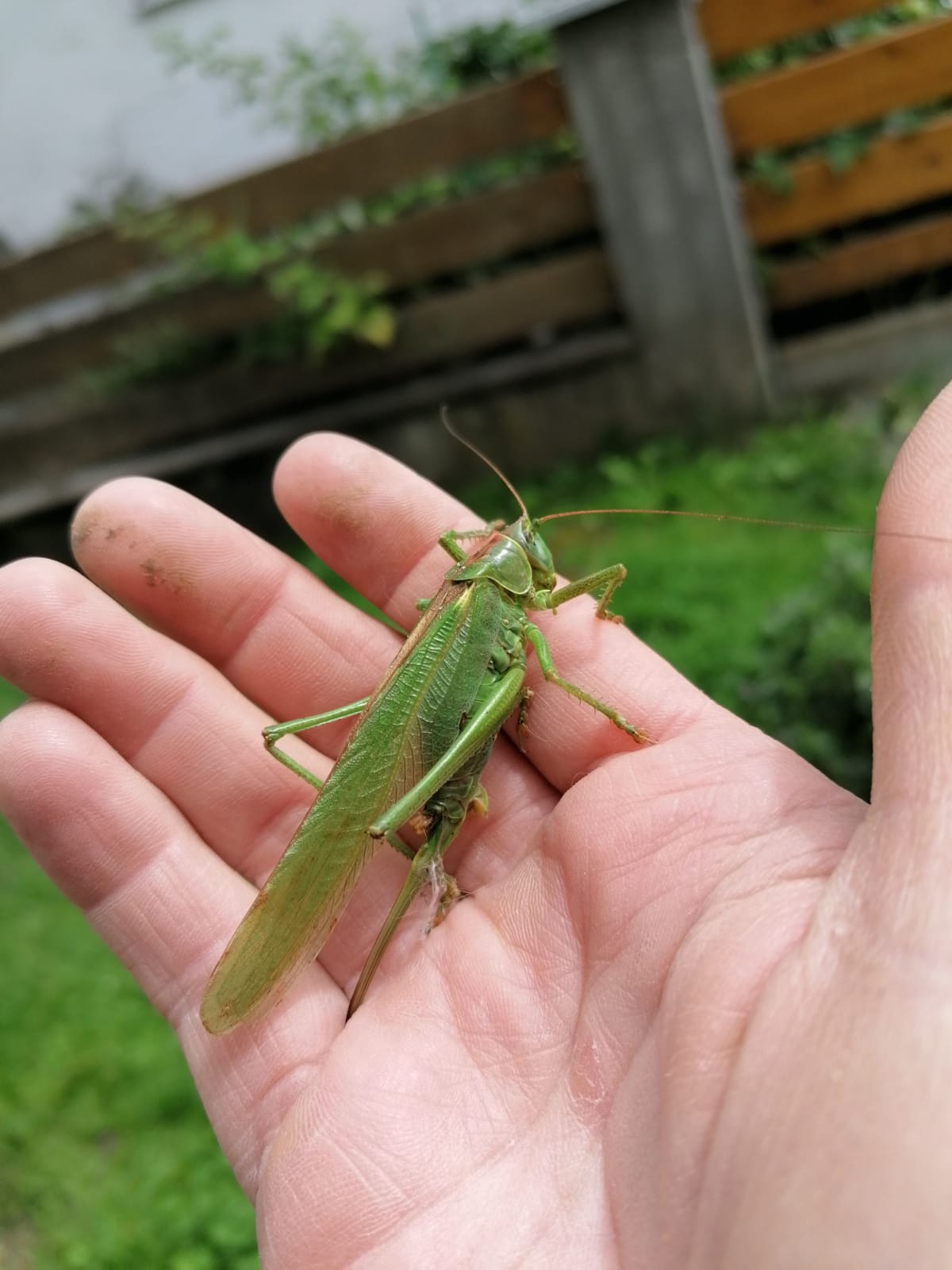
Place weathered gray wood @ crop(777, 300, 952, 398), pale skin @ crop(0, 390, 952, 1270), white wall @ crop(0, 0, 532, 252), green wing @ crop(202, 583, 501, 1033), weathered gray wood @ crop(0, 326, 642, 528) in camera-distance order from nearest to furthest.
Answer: pale skin @ crop(0, 390, 952, 1270)
green wing @ crop(202, 583, 501, 1033)
weathered gray wood @ crop(777, 300, 952, 398)
weathered gray wood @ crop(0, 326, 642, 528)
white wall @ crop(0, 0, 532, 252)

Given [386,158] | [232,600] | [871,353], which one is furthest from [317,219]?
[232,600]

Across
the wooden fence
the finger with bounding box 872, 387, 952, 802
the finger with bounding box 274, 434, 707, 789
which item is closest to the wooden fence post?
the wooden fence

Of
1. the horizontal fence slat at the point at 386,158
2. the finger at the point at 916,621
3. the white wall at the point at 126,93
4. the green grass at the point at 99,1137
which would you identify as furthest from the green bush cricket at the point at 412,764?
the white wall at the point at 126,93

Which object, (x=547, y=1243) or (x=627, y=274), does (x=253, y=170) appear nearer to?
(x=627, y=274)

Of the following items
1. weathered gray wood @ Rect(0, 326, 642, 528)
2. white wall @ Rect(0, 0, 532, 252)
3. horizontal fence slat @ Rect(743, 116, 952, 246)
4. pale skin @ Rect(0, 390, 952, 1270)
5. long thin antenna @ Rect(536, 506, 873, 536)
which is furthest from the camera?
white wall @ Rect(0, 0, 532, 252)

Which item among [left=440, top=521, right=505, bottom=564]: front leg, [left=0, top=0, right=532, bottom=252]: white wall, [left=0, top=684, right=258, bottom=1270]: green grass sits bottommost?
[left=0, top=684, right=258, bottom=1270]: green grass

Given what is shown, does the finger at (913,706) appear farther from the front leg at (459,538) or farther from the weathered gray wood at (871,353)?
the weathered gray wood at (871,353)

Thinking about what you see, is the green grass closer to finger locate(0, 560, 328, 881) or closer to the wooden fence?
finger locate(0, 560, 328, 881)

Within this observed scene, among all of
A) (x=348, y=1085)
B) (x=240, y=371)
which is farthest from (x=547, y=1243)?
(x=240, y=371)
